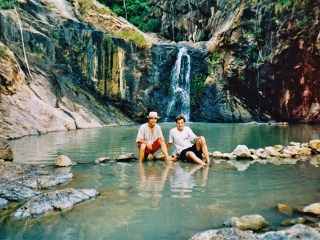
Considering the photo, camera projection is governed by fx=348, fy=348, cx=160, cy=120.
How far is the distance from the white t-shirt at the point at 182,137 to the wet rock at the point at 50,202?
3.12m

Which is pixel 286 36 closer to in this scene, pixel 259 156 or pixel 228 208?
pixel 259 156

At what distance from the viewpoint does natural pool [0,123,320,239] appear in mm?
3627

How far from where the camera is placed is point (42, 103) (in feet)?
57.3

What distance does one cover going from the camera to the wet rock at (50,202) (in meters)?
4.05

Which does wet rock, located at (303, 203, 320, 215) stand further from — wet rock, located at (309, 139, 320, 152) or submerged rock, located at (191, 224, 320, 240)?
wet rock, located at (309, 139, 320, 152)

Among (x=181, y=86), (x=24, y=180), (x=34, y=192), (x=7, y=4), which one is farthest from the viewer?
(x=181, y=86)

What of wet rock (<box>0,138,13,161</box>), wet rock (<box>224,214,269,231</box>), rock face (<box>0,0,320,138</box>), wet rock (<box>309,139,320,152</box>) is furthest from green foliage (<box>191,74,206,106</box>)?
wet rock (<box>224,214,269,231</box>)

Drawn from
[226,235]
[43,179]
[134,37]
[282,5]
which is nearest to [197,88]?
[134,37]

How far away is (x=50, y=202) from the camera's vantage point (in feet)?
14.1

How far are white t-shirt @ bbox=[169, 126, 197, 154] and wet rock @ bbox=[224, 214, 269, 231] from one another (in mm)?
3937

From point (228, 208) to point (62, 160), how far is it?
4.15m

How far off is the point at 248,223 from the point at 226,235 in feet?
1.69

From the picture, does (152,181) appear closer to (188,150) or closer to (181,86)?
(188,150)

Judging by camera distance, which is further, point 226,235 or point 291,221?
point 291,221
